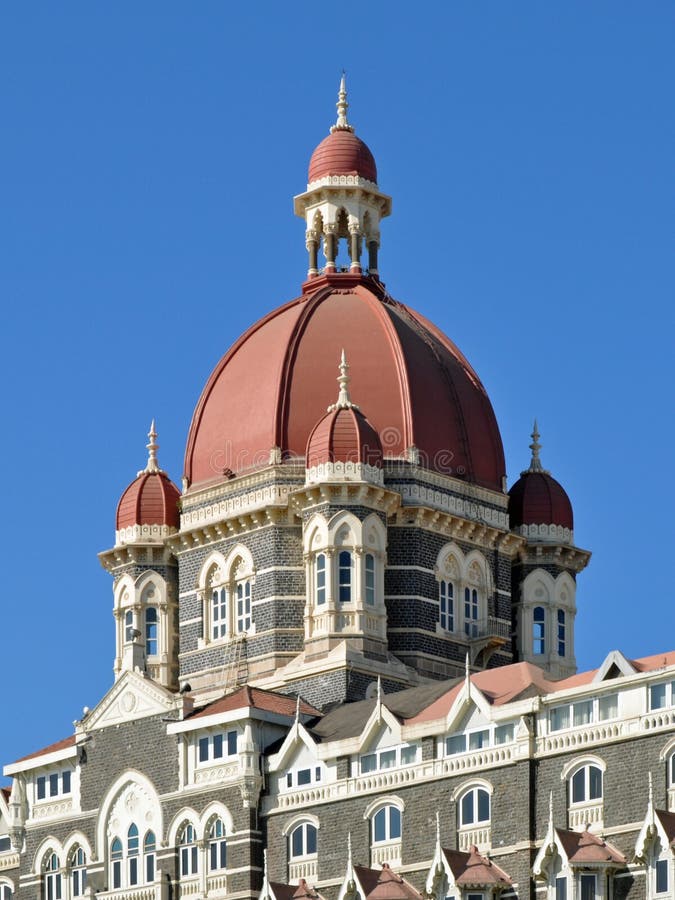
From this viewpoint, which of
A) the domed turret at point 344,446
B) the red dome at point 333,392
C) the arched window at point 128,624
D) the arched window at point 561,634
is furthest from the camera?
the arched window at point 128,624

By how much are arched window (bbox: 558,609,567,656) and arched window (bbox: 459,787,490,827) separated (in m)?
19.0

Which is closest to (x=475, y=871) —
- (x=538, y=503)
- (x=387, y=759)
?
(x=387, y=759)

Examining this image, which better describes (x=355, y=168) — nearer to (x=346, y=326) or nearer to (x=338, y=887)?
(x=346, y=326)

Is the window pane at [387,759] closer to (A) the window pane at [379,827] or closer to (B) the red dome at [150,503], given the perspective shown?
(A) the window pane at [379,827]

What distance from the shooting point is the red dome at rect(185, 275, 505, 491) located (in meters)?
95.1

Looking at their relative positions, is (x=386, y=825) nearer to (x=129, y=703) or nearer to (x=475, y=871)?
(x=475, y=871)

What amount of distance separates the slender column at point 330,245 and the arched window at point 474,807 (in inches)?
1065

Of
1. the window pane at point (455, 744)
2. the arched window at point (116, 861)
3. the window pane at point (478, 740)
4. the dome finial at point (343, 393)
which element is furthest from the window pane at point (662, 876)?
the dome finial at point (343, 393)

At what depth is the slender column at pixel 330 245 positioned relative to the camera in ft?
329

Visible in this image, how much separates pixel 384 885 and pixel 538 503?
23.3m

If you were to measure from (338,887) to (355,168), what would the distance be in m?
30.0

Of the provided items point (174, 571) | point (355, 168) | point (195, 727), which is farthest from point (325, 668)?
point (355, 168)

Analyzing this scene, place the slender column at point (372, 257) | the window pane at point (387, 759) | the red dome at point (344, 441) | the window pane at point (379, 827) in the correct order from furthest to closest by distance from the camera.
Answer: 1. the slender column at point (372, 257)
2. the red dome at point (344, 441)
3. the window pane at point (387, 759)
4. the window pane at point (379, 827)

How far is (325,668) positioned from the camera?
8912cm
